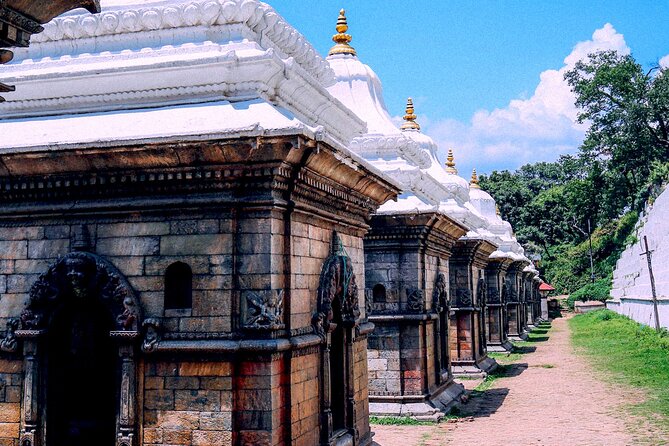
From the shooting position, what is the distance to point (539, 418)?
15734 millimetres

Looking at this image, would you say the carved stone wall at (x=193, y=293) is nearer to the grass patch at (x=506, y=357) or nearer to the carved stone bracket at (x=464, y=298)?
the carved stone bracket at (x=464, y=298)

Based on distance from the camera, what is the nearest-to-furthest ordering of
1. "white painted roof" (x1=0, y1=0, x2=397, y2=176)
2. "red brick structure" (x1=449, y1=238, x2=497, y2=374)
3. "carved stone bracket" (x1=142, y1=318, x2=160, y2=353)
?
"carved stone bracket" (x1=142, y1=318, x2=160, y2=353) < "white painted roof" (x1=0, y1=0, x2=397, y2=176) < "red brick structure" (x1=449, y1=238, x2=497, y2=374)

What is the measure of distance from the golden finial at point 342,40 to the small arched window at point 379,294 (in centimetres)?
449

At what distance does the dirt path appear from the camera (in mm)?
13320

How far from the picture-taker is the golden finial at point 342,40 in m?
13.8

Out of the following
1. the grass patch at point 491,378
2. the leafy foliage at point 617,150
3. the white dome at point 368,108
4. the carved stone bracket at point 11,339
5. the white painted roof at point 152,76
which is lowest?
the grass patch at point 491,378

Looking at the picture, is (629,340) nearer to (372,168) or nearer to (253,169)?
(372,168)

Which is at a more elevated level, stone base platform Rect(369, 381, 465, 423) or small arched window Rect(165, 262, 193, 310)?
small arched window Rect(165, 262, 193, 310)

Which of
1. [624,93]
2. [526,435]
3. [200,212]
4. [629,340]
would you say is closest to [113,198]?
[200,212]

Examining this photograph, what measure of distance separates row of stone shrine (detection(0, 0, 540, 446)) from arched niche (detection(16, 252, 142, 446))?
17 mm

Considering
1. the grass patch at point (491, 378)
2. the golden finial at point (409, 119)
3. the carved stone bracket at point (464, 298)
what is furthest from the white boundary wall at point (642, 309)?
the golden finial at point (409, 119)

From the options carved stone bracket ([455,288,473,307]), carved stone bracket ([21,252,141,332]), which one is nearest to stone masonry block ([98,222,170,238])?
carved stone bracket ([21,252,141,332])

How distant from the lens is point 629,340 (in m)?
32.0

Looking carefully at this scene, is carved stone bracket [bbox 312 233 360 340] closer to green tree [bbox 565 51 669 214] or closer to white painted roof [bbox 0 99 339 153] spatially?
white painted roof [bbox 0 99 339 153]
